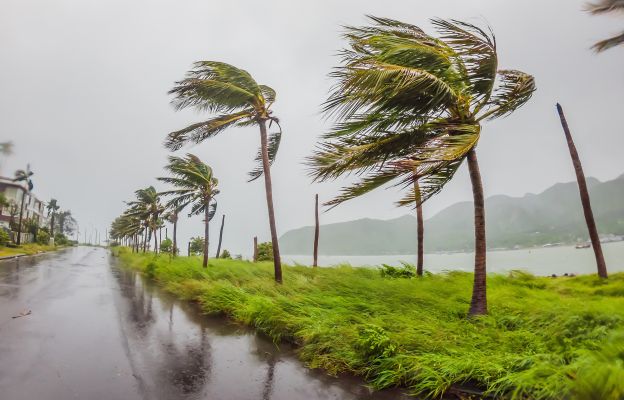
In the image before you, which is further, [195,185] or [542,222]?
[542,222]

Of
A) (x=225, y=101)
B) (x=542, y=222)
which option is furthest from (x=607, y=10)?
(x=542, y=222)

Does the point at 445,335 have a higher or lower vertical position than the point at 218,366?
higher

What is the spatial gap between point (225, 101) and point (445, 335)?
899 centimetres

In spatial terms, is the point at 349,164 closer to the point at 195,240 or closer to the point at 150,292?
the point at 150,292

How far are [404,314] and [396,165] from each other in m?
2.90

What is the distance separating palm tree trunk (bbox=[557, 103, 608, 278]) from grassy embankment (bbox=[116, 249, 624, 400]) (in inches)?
129

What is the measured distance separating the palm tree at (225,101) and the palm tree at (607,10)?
12782 millimetres

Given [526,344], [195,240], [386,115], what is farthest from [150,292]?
[195,240]

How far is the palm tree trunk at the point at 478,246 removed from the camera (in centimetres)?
596

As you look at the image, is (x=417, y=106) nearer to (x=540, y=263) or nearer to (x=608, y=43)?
(x=608, y=43)

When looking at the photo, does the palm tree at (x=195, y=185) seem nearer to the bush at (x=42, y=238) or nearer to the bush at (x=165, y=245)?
the bush at (x=165, y=245)

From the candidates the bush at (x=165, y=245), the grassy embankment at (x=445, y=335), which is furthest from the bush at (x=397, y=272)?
the bush at (x=165, y=245)

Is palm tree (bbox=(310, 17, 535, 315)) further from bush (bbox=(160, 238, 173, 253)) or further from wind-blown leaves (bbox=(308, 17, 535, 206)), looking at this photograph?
bush (bbox=(160, 238, 173, 253))

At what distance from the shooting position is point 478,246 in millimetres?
6105
